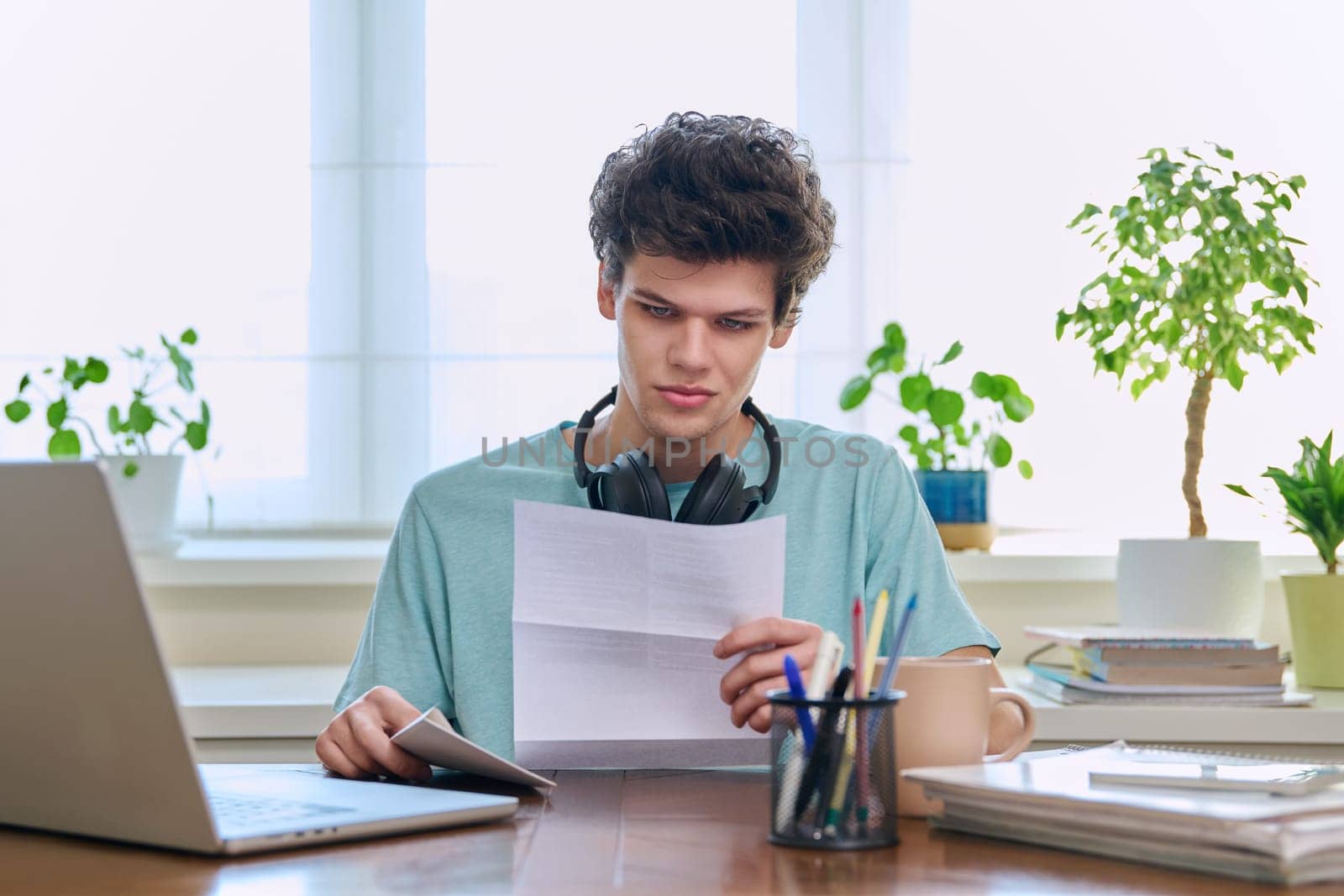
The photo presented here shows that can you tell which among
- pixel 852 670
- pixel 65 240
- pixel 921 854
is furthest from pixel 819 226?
pixel 65 240

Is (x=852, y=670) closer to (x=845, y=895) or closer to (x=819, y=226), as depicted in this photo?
(x=845, y=895)

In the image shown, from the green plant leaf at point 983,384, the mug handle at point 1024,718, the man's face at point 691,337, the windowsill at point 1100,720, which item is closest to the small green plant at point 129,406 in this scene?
the windowsill at point 1100,720

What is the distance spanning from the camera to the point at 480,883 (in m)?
0.75

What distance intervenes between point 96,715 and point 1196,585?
178 centimetres

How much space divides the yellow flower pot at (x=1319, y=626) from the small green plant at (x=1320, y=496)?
5 centimetres

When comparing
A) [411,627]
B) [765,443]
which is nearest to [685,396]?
[765,443]

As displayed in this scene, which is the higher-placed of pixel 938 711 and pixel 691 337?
pixel 691 337

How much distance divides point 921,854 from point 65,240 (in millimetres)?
2198

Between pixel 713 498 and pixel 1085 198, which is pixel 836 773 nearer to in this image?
pixel 713 498

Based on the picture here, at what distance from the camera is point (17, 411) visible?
2357mm

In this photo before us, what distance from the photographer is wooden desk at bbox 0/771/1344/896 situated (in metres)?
0.74

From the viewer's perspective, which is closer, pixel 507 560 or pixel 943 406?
pixel 507 560

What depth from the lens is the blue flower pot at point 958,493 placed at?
2.41 metres

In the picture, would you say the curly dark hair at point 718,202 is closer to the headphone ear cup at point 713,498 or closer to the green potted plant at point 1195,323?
the headphone ear cup at point 713,498
